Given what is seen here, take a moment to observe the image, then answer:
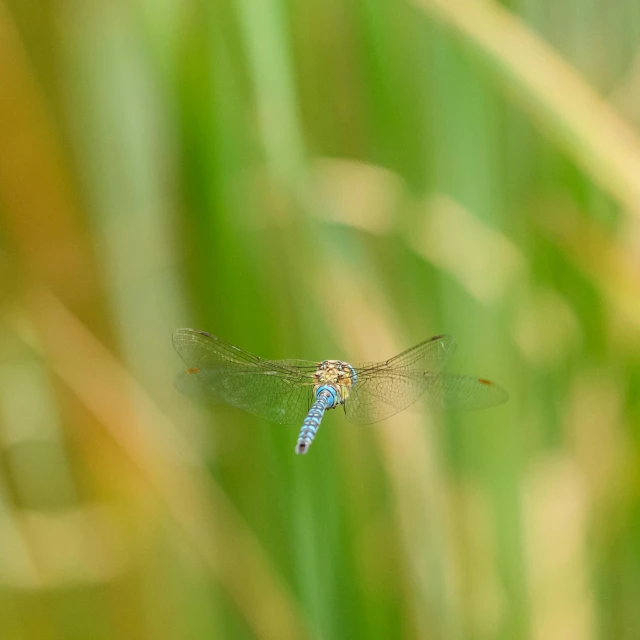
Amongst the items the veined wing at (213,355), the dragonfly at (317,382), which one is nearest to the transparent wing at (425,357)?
the dragonfly at (317,382)

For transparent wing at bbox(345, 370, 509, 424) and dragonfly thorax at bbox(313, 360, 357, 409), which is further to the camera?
dragonfly thorax at bbox(313, 360, 357, 409)

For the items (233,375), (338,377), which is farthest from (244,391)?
(338,377)

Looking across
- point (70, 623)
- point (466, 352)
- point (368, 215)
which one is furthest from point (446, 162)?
point (70, 623)

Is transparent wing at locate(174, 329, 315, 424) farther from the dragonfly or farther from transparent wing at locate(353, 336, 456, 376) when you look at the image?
transparent wing at locate(353, 336, 456, 376)

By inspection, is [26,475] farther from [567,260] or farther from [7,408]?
[567,260]

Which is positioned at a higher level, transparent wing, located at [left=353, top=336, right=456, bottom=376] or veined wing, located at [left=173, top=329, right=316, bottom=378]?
veined wing, located at [left=173, top=329, right=316, bottom=378]

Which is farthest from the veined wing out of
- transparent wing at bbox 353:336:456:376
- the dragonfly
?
transparent wing at bbox 353:336:456:376

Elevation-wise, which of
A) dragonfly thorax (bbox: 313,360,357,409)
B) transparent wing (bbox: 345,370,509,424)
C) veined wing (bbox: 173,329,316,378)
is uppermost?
veined wing (bbox: 173,329,316,378)

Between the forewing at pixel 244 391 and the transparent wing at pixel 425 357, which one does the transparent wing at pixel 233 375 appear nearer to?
the forewing at pixel 244 391
